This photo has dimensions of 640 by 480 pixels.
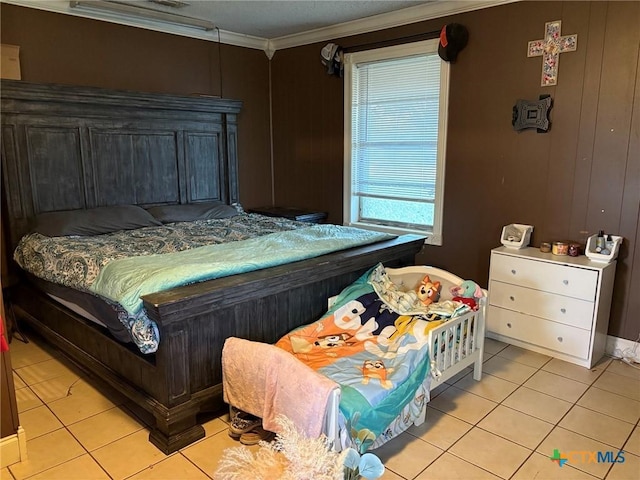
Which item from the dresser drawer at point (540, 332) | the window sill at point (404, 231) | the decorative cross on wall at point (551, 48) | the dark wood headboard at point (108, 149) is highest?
the decorative cross on wall at point (551, 48)

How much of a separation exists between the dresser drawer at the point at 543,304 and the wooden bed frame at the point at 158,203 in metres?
0.67

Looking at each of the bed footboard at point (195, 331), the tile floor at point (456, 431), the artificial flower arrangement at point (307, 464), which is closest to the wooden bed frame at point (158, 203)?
the bed footboard at point (195, 331)

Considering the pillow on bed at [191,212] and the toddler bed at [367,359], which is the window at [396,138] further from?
the toddler bed at [367,359]

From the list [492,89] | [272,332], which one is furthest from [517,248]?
[272,332]

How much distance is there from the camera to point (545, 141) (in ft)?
10.8

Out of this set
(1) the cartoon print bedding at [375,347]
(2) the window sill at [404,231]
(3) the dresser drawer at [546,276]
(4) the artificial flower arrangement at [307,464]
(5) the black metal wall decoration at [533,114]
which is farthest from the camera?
(2) the window sill at [404,231]

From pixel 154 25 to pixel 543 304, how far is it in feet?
12.7

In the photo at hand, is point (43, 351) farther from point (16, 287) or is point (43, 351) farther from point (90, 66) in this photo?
point (90, 66)

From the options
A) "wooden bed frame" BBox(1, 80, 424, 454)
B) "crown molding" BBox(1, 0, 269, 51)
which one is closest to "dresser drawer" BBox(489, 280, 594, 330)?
"wooden bed frame" BBox(1, 80, 424, 454)

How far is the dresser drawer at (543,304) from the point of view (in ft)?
9.72

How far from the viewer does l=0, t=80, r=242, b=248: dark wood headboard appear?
3.38 meters

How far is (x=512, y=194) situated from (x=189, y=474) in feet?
9.33

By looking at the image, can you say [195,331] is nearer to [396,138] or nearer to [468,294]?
[468,294]

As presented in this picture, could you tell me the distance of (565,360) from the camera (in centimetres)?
310
